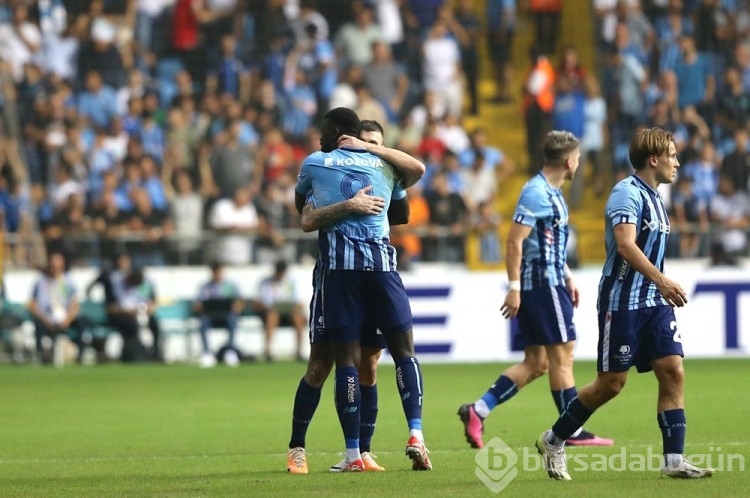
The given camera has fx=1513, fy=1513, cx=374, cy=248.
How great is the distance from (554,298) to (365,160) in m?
2.46

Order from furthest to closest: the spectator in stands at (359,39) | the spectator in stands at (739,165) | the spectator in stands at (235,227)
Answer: the spectator in stands at (359,39)
the spectator in stands at (739,165)
the spectator in stands at (235,227)

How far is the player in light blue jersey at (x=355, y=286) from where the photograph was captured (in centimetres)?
864

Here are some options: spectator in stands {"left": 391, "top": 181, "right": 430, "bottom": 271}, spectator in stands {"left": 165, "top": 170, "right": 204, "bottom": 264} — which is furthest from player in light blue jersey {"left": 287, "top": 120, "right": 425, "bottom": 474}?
spectator in stands {"left": 165, "top": 170, "right": 204, "bottom": 264}

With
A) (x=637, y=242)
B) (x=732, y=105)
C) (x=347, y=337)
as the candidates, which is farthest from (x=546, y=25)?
(x=637, y=242)

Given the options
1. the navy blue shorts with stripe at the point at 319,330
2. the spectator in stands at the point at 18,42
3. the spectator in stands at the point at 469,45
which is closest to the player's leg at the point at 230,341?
the spectator in stands at the point at 469,45

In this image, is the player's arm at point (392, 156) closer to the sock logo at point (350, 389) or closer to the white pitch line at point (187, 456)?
the sock logo at point (350, 389)

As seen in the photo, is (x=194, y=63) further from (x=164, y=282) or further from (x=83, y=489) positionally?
(x=83, y=489)

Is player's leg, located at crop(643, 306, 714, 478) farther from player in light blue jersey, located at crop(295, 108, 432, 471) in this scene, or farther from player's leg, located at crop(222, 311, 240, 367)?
player's leg, located at crop(222, 311, 240, 367)

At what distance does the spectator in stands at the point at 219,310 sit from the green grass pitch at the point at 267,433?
1.31 meters

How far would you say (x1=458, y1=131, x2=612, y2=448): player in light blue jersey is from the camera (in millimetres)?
10461

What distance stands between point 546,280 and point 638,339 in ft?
8.89

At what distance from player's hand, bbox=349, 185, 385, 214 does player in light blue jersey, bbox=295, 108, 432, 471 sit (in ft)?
0.21

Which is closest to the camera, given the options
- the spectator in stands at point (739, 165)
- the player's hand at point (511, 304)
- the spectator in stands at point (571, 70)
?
the player's hand at point (511, 304)

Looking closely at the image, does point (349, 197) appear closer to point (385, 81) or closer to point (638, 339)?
point (638, 339)
